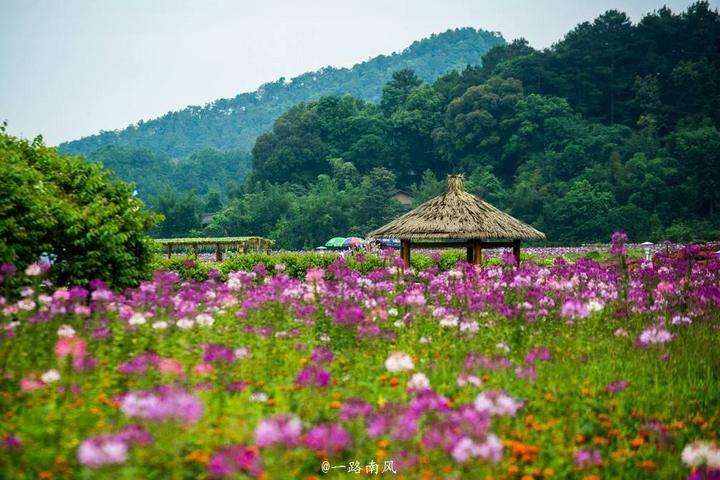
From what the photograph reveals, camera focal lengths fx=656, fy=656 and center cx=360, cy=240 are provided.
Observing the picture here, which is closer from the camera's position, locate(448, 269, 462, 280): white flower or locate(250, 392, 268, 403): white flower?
locate(250, 392, 268, 403): white flower

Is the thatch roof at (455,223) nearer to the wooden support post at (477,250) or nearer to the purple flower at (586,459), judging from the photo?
the wooden support post at (477,250)

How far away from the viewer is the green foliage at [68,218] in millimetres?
8336

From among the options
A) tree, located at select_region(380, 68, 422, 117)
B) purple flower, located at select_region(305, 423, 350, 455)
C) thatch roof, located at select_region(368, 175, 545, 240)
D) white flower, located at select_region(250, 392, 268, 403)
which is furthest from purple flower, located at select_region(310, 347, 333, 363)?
tree, located at select_region(380, 68, 422, 117)

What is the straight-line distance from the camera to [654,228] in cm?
5075

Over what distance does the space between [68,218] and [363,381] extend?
18.1 feet

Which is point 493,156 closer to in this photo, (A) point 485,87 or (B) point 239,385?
(A) point 485,87

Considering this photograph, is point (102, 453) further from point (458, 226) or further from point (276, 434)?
point (458, 226)

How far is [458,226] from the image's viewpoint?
1764cm

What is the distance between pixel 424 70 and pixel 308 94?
117 feet

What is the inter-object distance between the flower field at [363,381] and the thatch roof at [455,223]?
27.2ft

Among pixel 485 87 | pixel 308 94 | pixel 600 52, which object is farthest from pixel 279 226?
pixel 308 94

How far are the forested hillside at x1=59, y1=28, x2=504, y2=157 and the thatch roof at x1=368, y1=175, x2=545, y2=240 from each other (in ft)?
457

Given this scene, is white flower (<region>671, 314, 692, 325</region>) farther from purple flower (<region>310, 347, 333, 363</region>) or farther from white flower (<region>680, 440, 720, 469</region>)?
purple flower (<region>310, 347, 333, 363</region>)

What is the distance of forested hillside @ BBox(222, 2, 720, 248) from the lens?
5484 cm
